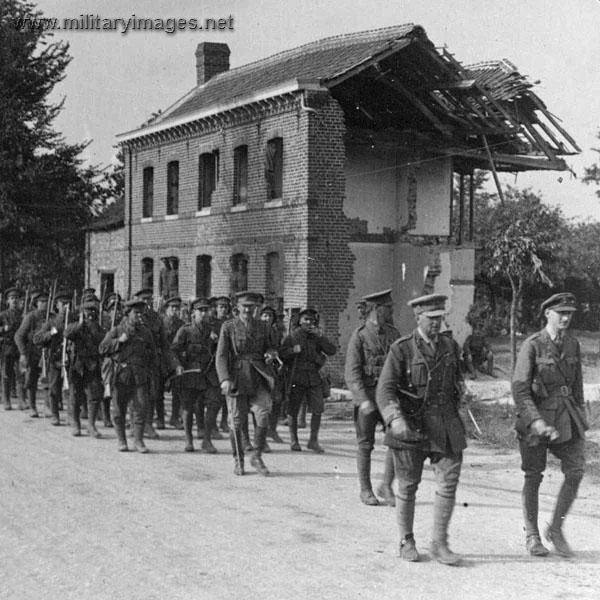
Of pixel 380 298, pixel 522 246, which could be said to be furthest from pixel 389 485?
pixel 522 246

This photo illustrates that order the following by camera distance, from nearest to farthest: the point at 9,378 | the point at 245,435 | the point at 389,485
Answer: the point at 389,485 < the point at 245,435 < the point at 9,378

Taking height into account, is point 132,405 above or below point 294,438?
above

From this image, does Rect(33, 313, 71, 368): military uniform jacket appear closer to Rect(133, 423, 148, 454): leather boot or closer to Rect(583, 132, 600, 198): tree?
Rect(133, 423, 148, 454): leather boot

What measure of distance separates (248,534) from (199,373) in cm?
476

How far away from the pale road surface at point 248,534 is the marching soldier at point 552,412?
34cm

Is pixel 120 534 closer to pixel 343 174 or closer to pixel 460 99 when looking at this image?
pixel 343 174

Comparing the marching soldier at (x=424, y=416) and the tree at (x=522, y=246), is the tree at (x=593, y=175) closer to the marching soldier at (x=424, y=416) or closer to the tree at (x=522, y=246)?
the tree at (x=522, y=246)

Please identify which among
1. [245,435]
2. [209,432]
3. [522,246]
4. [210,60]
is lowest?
[209,432]

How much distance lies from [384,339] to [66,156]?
2270cm

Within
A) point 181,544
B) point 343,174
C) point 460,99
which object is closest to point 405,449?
point 181,544

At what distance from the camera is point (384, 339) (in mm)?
8852

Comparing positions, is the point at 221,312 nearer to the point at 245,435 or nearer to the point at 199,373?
the point at 199,373

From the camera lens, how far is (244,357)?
397 inches

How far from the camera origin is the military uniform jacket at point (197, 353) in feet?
38.9
